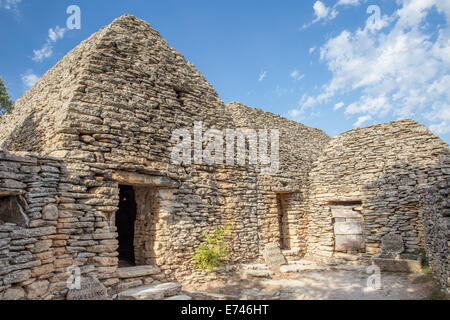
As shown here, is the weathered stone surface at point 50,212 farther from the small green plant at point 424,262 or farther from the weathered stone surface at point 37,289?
the small green plant at point 424,262

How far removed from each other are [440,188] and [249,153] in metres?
5.28

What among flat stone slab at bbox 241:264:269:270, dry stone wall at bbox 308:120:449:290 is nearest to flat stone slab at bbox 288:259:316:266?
dry stone wall at bbox 308:120:449:290

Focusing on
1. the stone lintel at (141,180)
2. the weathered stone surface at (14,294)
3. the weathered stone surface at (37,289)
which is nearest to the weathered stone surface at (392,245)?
the stone lintel at (141,180)

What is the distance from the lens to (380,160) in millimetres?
10023

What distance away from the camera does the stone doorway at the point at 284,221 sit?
1098 centimetres

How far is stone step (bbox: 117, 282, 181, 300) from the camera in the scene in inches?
206

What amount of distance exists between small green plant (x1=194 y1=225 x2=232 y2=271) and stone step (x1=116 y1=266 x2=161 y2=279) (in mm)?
1152

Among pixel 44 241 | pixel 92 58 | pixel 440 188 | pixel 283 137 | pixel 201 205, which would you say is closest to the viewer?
pixel 44 241

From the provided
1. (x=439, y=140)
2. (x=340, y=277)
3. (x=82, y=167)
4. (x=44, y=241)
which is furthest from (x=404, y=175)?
(x=44, y=241)

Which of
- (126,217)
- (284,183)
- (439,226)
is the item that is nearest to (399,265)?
(439,226)

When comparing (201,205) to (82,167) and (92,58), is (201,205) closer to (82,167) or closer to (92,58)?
(82,167)

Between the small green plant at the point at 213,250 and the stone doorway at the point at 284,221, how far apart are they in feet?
13.1

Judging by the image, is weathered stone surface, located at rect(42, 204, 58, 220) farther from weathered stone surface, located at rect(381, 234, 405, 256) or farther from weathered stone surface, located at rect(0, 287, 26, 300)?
weathered stone surface, located at rect(381, 234, 405, 256)

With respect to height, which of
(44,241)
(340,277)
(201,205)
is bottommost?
(340,277)
